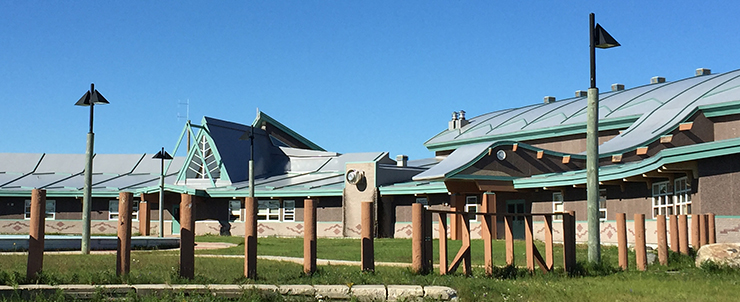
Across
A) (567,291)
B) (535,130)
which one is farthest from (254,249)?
(535,130)

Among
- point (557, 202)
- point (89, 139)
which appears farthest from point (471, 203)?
point (89, 139)

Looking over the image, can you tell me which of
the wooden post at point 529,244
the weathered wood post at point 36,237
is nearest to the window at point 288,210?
the wooden post at point 529,244

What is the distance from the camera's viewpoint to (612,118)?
136 feet

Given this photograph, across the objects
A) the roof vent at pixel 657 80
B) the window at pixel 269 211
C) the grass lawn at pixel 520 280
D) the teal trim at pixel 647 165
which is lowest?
the grass lawn at pixel 520 280

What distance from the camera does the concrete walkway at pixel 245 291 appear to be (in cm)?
1142

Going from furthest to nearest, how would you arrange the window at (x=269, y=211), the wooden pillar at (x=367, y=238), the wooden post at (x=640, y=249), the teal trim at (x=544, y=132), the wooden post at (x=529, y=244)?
the window at (x=269, y=211), the teal trim at (x=544, y=132), the wooden post at (x=640, y=249), the wooden post at (x=529, y=244), the wooden pillar at (x=367, y=238)

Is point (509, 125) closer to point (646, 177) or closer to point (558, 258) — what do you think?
point (646, 177)

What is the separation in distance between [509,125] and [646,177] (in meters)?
21.1

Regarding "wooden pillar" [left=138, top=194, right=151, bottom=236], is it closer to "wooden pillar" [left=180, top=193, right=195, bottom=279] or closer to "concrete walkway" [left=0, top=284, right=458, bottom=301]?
"wooden pillar" [left=180, top=193, right=195, bottom=279]

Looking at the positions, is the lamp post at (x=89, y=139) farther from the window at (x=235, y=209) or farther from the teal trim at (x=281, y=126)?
the teal trim at (x=281, y=126)

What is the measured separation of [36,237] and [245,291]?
12.5ft

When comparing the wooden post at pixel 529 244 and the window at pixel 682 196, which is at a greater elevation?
the window at pixel 682 196

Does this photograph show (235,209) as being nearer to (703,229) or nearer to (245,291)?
(703,229)

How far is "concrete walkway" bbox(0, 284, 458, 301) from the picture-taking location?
11422 millimetres
